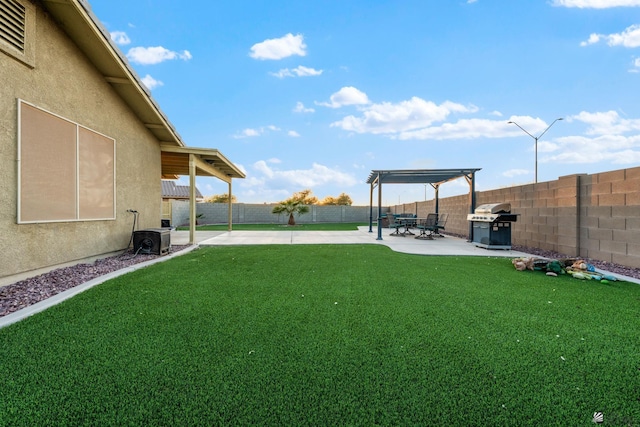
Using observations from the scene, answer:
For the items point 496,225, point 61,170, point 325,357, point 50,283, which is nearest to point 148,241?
point 61,170

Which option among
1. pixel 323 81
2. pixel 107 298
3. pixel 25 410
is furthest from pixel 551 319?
pixel 323 81

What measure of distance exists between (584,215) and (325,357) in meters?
7.70

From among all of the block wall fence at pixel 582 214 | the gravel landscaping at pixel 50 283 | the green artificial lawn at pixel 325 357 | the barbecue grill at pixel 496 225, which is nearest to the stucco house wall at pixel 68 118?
the gravel landscaping at pixel 50 283

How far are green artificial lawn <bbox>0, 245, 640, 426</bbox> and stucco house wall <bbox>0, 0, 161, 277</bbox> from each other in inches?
61.5

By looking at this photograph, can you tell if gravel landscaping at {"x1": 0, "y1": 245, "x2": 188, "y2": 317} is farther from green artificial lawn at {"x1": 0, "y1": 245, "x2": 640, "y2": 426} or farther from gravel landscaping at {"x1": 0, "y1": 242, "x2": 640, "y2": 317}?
green artificial lawn at {"x1": 0, "y1": 245, "x2": 640, "y2": 426}

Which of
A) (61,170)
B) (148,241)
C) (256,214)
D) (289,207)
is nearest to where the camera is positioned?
(61,170)

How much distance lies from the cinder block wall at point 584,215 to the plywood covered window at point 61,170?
10.8 metres

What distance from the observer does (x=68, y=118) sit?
5266mm

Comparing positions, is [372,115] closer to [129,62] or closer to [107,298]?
[129,62]

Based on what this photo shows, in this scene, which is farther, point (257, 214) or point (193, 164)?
point (257, 214)

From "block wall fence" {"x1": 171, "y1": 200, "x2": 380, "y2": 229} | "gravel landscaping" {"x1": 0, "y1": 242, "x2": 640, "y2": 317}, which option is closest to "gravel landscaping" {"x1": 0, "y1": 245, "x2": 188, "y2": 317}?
"gravel landscaping" {"x1": 0, "y1": 242, "x2": 640, "y2": 317}

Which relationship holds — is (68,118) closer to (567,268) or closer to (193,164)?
(193,164)

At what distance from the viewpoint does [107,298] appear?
3.78 metres

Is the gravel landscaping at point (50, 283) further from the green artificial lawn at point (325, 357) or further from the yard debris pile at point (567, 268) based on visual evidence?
the yard debris pile at point (567, 268)
